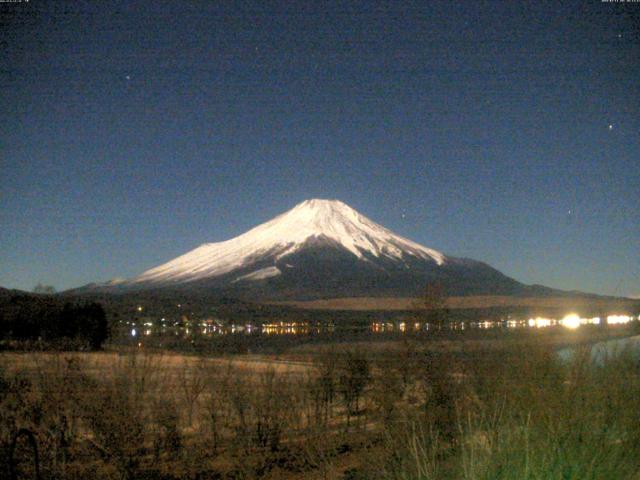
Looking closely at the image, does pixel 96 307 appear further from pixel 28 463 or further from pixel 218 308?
pixel 218 308

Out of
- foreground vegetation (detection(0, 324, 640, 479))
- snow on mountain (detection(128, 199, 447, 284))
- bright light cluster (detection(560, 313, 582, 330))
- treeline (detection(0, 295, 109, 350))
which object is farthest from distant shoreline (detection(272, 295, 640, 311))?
foreground vegetation (detection(0, 324, 640, 479))

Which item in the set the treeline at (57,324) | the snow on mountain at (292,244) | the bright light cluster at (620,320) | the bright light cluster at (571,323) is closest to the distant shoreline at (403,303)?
the snow on mountain at (292,244)

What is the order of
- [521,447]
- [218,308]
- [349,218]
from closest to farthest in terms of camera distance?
[521,447] < [218,308] < [349,218]

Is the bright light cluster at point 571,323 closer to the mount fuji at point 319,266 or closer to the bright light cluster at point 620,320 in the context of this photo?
the bright light cluster at point 620,320

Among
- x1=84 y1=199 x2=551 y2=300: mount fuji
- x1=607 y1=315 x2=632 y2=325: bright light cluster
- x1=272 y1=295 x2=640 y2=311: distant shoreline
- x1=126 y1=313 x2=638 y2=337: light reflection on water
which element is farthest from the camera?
x1=84 y1=199 x2=551 y2=300: mount fuji

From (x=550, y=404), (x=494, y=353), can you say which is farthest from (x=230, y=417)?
(x=550, y=404)

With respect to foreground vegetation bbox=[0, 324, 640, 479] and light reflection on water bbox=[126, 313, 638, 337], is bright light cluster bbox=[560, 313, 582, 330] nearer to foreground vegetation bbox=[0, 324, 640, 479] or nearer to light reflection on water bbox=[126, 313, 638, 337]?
light reflection on water bbox=[126, 313, 638, 337]

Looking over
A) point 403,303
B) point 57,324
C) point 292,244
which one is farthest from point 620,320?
point 292,244
